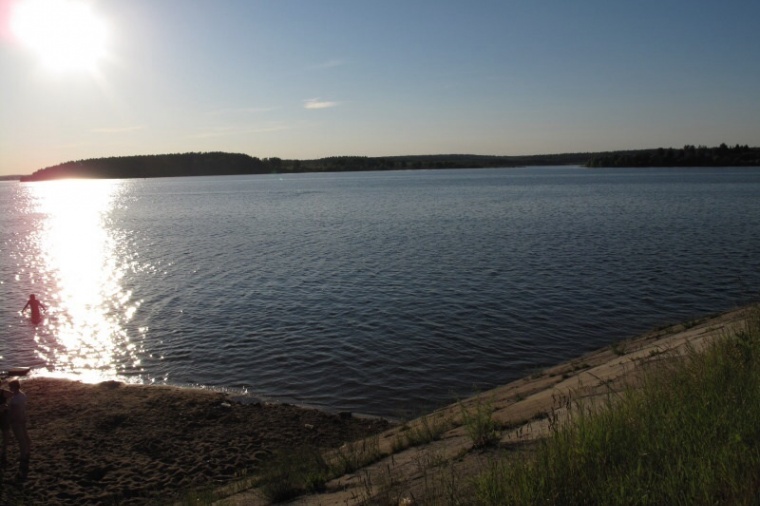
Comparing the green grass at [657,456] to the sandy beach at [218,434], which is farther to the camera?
the sandy beach at [218,434]

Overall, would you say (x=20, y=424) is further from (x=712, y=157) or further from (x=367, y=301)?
(x=712, y=157)

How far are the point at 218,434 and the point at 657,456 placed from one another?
10588mm

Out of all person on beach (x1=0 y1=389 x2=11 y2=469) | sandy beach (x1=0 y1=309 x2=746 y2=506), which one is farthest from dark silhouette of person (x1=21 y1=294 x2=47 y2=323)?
person on beach (x1=0 y1=389 x2=11 y2=469)

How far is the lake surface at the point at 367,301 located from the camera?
1723cm

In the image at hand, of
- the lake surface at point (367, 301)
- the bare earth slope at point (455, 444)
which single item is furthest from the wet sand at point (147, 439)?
the bare earth slope at point (455, 444)

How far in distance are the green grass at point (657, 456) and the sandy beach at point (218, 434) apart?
2.04 metres

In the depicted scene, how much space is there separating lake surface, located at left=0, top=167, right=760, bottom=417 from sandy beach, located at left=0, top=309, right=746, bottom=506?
1593 mm

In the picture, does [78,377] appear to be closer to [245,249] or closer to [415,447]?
[415,447]

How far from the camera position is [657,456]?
17.0 feet

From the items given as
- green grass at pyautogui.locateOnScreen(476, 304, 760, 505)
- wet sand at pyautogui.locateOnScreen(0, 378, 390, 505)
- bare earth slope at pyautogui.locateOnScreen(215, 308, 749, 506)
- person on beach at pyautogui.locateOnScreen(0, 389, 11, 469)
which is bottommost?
wet sand at pyautogui.locateOnScreen(0, 378, 390, 505)

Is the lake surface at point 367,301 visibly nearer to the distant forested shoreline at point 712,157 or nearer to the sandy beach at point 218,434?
the sandy beach at point 218,434

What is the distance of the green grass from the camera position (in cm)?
454

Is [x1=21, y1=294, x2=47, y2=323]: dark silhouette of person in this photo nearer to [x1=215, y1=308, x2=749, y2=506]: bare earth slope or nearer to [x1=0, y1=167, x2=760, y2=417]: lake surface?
[x1=0, y1=167, x2=760, y2=417]: lake surface

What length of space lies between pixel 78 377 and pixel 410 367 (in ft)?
35.5
